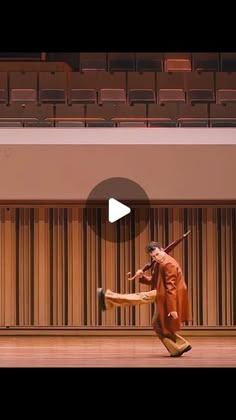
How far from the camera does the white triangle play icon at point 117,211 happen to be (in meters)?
11.0

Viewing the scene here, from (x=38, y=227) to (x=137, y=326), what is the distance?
4.77ft

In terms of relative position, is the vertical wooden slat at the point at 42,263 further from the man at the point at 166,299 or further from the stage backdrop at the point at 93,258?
the man at the point at 166,299

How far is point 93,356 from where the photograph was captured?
9.63 meters

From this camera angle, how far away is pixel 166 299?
31.1 feet

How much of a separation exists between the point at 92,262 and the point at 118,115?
1.58m

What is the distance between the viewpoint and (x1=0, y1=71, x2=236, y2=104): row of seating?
458 inches

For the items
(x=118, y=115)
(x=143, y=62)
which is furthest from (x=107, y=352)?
(x=143, y=62)

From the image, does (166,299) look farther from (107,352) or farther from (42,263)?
(42,263)

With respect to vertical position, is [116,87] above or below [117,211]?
above

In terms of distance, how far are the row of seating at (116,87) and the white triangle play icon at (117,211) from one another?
49.2 inches

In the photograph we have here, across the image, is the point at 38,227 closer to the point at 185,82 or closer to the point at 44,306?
the point at 44,306

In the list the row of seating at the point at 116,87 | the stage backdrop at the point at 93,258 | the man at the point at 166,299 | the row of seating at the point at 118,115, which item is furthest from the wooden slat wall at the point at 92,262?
the man at the point at 166,299
